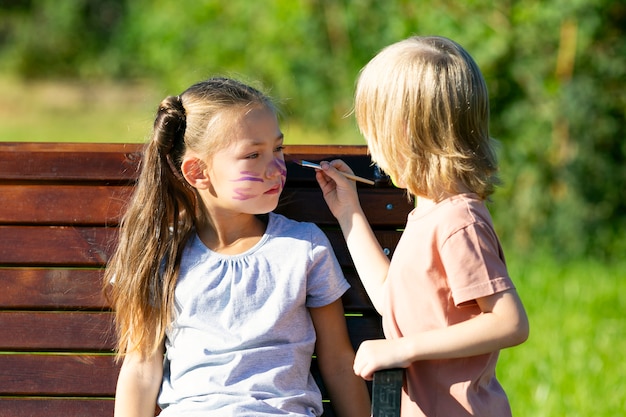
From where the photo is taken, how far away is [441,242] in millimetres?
2338

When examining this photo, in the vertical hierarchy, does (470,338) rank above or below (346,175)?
below

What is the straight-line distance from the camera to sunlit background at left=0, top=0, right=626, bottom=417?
482 centimetres

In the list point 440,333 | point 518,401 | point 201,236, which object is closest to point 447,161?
point 440,333

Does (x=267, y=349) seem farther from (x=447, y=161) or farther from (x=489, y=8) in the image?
(x=489, y=8)

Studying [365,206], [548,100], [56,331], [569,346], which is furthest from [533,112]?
[56,331]

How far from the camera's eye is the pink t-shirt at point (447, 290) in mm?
2291

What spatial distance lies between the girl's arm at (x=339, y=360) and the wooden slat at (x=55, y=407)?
0.64m

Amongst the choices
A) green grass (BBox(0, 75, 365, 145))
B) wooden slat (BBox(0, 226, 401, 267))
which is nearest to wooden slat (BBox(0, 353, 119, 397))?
wooden slat (BBox(0, 226, 401, 267))

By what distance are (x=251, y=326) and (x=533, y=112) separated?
5.05m

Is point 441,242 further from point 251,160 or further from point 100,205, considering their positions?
point 100,205

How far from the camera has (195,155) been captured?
269 cm

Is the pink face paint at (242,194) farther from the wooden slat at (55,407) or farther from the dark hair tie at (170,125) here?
the wooden slat at (55,407)

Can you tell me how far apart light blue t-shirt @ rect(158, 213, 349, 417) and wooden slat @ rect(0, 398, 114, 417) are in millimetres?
255

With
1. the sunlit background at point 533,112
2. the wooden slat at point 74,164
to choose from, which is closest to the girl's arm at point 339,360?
the sunlit background at point 533,112
